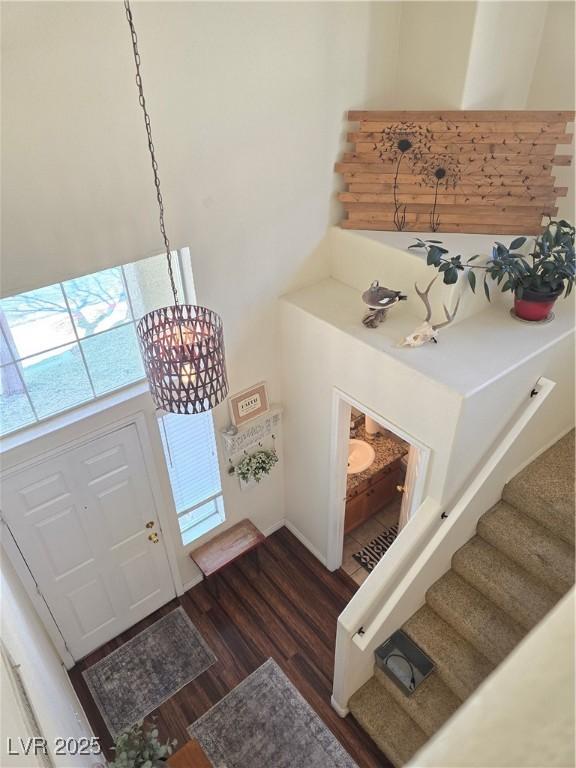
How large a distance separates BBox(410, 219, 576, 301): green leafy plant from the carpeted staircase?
57.2 inches

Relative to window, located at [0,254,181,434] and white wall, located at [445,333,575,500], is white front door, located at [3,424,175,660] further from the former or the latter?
white wall, located at [445,333,575,500]

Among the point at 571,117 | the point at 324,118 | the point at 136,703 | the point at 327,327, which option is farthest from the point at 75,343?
the point at 571,117

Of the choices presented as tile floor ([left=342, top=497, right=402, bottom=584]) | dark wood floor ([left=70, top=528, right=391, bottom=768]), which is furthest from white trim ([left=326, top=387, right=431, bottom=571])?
dark wood floor ([left=70, top=528, right=391, bottom=768])

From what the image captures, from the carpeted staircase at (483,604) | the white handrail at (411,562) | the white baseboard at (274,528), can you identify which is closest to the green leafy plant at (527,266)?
the white handrail at (411,562)

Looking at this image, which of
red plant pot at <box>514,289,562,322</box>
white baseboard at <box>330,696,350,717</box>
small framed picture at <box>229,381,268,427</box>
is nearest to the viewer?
red plant pot at <box>514,289,562,322</box>

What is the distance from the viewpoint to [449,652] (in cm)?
371

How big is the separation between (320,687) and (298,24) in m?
4.74

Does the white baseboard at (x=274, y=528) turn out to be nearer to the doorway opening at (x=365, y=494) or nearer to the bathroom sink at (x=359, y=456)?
the doorway opening at (x=365, y=494)

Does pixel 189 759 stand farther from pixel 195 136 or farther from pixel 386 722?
pixel 195 136

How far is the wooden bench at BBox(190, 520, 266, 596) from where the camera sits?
4.72 m

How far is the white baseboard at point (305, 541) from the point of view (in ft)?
17.1

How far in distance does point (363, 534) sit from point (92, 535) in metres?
2.76

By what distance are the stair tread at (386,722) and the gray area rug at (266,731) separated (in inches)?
11.1

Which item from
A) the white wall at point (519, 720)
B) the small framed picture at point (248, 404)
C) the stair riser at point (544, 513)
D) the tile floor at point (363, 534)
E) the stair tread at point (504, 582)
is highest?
the white wall at point (519, 720)
